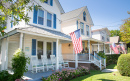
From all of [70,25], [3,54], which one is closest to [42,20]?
[3,54]

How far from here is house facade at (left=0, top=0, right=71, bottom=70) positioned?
788 cm

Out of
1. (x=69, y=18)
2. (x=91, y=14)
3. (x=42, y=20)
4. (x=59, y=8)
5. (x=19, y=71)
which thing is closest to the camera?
(x=19, y=71)

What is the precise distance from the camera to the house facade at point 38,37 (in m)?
7.88

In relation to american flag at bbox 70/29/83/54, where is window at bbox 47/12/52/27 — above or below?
above

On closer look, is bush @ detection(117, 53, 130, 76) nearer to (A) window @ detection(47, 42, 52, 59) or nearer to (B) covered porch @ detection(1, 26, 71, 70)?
(B) covered porch @ detection(1, 26, 71, 70)

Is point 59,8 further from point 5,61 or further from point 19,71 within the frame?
point 19,71

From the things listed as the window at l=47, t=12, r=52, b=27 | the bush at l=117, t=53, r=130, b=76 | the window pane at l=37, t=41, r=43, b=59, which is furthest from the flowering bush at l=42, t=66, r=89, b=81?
the window at l=47, t=12, r=52, b=27

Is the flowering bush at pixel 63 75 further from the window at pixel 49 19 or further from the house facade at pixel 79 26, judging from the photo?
the window at pixel 49 19

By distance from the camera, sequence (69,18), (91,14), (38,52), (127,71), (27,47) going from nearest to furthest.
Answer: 1. (127,71)
2. (27,47)
3. (38,52)
4. (69,18)
5. (91,14)

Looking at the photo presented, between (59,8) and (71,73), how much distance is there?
853cm

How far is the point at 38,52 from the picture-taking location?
9.24 meters

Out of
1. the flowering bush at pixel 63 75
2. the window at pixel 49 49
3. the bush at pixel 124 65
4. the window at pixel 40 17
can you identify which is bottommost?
the flowering bush at pixel 63 75

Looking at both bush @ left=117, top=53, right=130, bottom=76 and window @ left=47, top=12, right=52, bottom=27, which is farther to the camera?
window @ left=47, top=12, right=52, bottom=27

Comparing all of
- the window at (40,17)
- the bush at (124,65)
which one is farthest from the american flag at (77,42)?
the window at (40,17)
